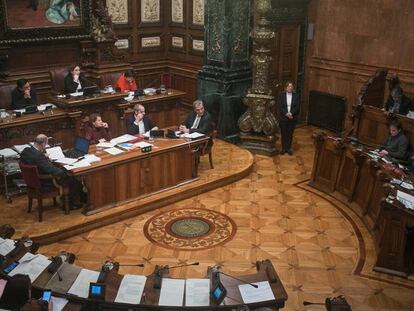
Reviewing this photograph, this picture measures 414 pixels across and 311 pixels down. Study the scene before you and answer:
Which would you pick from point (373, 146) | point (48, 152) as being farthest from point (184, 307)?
point (373, 146)

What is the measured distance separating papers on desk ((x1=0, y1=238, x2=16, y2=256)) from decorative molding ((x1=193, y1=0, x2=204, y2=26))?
8.56m

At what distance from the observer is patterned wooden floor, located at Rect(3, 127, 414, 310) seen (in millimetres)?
6137

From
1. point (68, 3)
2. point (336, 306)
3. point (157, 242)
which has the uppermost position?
point (68, 3)

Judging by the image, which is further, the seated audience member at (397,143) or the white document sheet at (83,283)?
the seated audience member at (397,143)

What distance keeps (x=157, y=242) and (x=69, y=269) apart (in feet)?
7.61

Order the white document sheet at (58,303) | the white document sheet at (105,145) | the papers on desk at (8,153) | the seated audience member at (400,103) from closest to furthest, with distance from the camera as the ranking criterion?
the white document sheet at (58,303) → the papers on desk at (8,153) → the white document sheet at (105,145) → the seated audience member at (400,103)

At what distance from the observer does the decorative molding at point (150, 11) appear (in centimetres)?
1306

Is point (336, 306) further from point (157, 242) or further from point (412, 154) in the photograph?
point (412, 154)

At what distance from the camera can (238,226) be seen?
767 centimetres

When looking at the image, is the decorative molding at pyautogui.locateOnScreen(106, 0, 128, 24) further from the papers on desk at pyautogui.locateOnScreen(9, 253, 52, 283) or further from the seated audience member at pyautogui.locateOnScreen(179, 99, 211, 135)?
the papers on desk at pyautogui.locateOnScreen(9, 253, 52, 283)

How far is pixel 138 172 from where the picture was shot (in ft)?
26.7

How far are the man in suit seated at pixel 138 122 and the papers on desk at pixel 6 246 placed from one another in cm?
401

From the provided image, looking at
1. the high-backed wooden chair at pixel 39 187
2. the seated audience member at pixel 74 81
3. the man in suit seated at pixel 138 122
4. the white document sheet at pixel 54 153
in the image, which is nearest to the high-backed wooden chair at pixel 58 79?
the seated audience member at pixel 74 81

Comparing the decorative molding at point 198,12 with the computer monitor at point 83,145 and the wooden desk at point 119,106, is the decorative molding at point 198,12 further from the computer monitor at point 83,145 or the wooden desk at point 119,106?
the computer monitor at point 83,145
